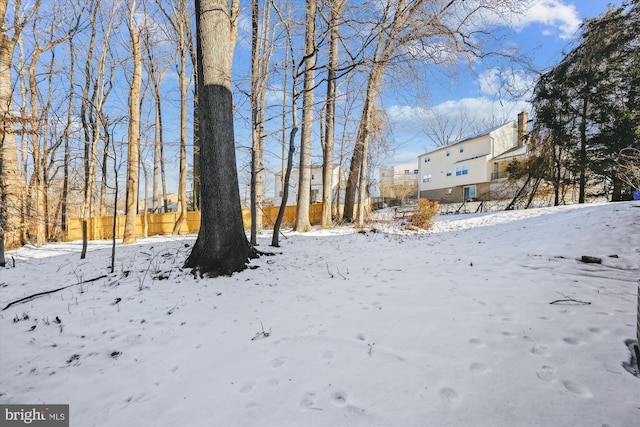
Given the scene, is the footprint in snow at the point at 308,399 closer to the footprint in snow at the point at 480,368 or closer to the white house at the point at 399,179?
the footprint in snow at the point at 480,368

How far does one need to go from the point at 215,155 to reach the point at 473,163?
2928cm

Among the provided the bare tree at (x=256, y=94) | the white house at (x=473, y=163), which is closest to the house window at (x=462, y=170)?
the white house at (x=473, y=163)

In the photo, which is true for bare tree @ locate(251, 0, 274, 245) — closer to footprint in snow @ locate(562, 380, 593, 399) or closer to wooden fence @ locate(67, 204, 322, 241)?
footprint in snow @ locate(562, 380, 593, 399)

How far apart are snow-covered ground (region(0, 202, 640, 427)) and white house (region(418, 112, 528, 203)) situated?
24253 millimetres

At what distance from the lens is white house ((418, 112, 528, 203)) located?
84.3ft

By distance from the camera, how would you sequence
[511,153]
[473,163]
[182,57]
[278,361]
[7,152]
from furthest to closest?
[473,163], [511,153], [182,57], [7,152], [278,361]

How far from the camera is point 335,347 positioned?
Result: 218 cm

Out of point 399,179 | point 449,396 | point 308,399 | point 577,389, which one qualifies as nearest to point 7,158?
point 308,399

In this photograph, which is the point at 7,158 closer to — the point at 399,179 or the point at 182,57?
the point at 182,57

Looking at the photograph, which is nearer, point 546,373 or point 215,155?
point 546,373

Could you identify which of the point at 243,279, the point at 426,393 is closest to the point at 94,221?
the point at 243,279

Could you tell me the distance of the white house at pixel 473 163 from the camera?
84.3 feet

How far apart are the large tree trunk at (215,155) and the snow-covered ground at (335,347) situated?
1.60 ft

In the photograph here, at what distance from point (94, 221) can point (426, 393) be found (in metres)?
19.4
